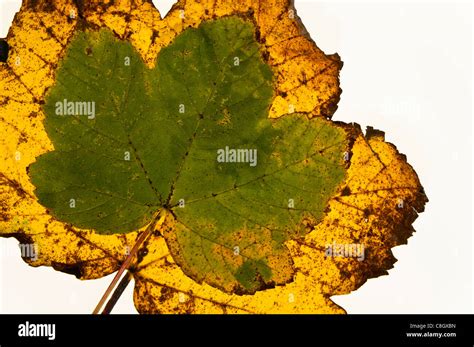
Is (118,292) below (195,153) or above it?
Result: below

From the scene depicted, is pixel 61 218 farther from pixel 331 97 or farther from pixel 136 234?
pixel 331 97
